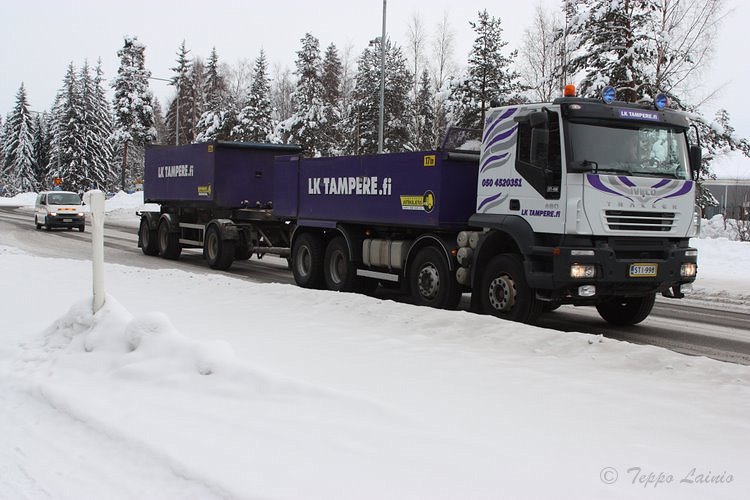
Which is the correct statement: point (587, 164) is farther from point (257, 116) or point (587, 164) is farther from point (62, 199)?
point (257, 116)

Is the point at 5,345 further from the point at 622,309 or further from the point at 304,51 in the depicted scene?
the point at 304,51

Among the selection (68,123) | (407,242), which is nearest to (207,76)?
(68,123)

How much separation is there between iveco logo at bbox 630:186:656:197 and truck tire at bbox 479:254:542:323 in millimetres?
1629

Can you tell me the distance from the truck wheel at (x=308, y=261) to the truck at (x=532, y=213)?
322 mm

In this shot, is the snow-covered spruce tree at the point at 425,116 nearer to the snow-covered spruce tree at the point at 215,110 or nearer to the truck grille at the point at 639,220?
the snow-covered spruce tree at the point at 215,110

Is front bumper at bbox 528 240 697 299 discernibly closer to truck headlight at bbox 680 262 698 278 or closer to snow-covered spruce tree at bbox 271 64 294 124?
truck headlight at bbox 680 262 698 278

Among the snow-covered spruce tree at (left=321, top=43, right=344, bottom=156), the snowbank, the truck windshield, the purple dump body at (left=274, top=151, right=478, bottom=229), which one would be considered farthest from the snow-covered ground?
the snow-covered spruce tree at (left=321, top=43, right=344, bottom=156)

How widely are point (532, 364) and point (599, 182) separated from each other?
3359 mm

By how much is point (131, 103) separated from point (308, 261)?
188ft

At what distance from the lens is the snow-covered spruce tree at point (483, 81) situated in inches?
1378

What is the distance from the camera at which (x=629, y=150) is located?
9289 millimetres

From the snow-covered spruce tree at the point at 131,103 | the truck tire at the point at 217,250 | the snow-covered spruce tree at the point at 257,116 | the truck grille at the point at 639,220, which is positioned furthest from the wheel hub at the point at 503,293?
the snow-covered spruce tree at the point at 131,103

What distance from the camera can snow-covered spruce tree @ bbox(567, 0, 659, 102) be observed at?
2472 cm

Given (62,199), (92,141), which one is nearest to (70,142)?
(92,141)
